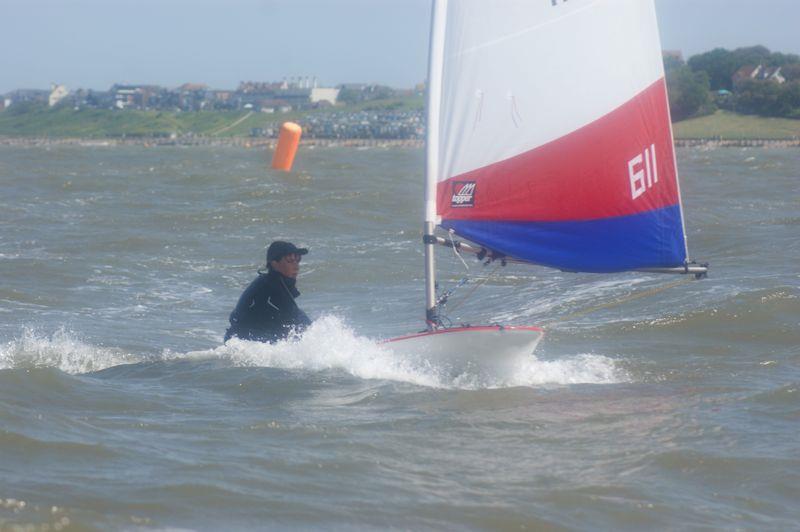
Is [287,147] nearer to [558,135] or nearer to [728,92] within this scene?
[558,135]

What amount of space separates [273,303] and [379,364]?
0.85m

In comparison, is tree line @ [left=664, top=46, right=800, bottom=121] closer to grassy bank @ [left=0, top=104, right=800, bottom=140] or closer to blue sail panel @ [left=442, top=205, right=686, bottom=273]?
grassy bank @ [left=0, top=104, right=800, bottom=140]

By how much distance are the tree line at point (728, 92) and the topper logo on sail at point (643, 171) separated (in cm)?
7125

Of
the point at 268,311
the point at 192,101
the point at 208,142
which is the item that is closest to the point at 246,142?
the point at 208,142

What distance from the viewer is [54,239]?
18.4 meters

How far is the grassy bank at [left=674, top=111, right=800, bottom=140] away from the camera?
7656cm

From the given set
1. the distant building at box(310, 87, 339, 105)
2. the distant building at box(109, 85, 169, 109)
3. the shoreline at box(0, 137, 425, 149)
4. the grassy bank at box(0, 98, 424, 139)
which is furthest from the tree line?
the distant building at box(109, 85, 169, 109)

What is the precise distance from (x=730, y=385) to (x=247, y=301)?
322 cm

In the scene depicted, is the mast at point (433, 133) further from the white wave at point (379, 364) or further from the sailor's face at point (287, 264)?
the sailor's face at point (287, 264)

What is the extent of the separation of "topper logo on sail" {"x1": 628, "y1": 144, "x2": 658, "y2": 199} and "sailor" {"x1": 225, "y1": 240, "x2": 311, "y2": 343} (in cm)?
214

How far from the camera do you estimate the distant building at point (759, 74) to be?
8844 centimetres

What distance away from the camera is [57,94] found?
175m

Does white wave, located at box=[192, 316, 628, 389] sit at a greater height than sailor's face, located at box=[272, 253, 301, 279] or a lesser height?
lesser

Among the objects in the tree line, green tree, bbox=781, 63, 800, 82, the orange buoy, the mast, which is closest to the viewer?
the mast
